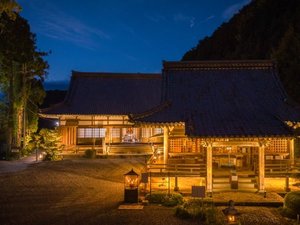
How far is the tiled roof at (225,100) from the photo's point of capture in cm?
1278

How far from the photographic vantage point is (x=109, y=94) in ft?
97.8

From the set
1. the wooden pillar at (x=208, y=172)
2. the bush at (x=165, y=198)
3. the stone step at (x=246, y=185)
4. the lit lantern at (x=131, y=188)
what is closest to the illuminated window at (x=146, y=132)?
the stone step at (x=246, y=185)

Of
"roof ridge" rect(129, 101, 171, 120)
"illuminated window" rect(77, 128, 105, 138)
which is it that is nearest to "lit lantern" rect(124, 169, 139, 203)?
"roof ridge" rect(129, 101, 171, 120)

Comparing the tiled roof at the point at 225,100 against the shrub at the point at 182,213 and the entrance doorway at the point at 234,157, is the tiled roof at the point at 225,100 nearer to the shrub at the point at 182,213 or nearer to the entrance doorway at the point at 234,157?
→ the entrance doorway at the point at 234,157

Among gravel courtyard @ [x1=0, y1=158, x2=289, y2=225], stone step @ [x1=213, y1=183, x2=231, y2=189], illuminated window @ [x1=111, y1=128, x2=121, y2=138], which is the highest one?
illuminated window @ [x1=111, y1=128, x2=121, y2=138]

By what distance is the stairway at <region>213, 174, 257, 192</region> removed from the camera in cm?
1366

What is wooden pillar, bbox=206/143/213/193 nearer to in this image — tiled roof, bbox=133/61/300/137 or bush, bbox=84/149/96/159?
tiled roof, bbox=133/61/300/137

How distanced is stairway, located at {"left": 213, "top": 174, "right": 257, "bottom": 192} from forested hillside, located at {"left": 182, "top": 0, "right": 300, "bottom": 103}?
14315mm

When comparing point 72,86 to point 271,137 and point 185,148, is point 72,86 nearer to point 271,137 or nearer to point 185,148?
point 185,148

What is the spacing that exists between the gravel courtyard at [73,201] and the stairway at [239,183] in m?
2.07

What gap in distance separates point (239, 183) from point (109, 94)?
18508mm

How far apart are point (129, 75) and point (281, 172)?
69.2 feet

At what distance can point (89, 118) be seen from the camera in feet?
90.6

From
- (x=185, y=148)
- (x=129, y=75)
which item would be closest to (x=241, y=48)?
(x=129, y=75)
